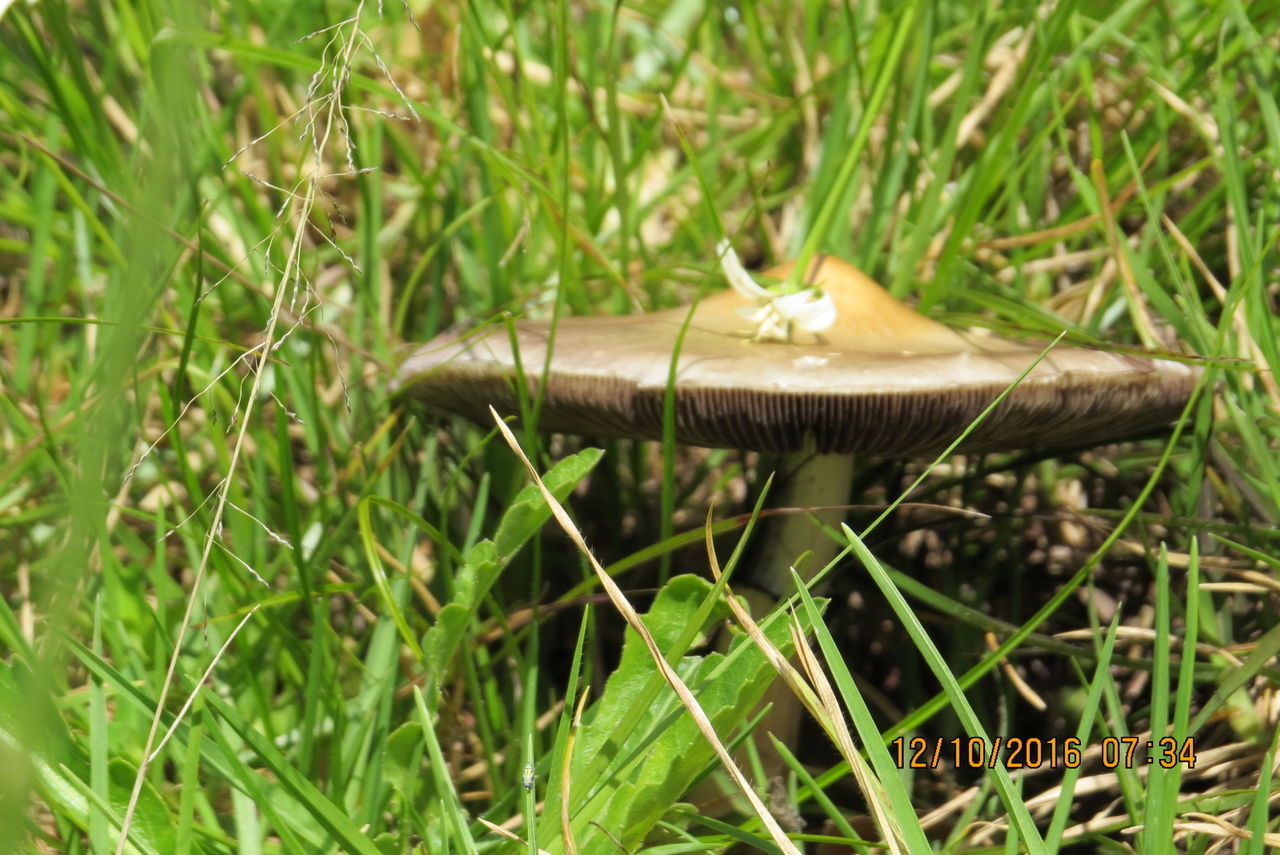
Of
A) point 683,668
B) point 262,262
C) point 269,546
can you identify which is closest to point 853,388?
point 683,668

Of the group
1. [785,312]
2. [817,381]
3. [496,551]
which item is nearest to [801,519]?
[785,312]

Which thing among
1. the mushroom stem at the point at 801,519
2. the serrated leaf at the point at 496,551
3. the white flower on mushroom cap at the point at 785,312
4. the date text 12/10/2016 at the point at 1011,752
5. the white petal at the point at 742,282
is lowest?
the date text 12/10/2016 at the point at 1011,752

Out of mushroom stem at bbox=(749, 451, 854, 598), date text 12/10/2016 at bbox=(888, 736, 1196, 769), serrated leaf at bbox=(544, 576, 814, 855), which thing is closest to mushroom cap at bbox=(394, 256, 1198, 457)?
mushroom stem at bbox=(749, 451, 854, 598)

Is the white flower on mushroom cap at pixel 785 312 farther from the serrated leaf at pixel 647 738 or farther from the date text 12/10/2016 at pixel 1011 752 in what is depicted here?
the date text 12/10/2016 at pixel 1011 752

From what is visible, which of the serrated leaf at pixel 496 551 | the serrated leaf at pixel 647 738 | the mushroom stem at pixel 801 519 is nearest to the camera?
the serrated leaf at pixel 647 738

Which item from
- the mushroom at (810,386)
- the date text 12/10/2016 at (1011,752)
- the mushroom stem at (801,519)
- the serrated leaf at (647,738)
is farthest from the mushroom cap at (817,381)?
the date text 12/10/2016 at (1011,752)

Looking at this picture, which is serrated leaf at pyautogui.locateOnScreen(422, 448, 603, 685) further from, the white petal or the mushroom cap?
the white petal

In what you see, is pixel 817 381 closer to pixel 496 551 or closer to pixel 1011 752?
pixel 496 551
